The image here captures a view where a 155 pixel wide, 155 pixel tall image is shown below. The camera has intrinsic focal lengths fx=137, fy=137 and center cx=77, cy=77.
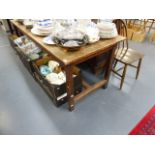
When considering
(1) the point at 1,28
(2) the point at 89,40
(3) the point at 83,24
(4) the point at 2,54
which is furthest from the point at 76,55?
(1) the point at 1,28

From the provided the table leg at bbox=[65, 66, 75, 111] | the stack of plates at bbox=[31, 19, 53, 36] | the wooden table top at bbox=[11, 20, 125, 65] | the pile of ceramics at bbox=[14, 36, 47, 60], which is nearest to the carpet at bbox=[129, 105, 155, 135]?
the table leg at bbox=[65, 66, 75, 111]

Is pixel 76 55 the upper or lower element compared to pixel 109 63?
upper

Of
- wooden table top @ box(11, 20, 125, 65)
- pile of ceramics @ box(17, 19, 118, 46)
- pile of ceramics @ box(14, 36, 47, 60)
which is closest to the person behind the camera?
wooden table top @ box(11, 20, 125, 65)

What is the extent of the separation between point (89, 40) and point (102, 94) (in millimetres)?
835

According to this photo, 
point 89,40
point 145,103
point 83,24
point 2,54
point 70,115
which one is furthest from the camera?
point 2,54

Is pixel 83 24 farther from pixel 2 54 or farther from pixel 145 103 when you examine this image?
pixel 2 54

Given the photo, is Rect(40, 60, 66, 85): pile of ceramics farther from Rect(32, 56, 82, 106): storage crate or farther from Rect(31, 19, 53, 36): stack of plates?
Rect(31, 19, 53, 36): stack of plates

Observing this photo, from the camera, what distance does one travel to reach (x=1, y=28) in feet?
13.4

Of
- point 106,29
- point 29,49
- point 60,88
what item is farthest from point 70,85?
point 29,49

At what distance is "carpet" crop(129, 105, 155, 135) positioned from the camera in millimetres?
1449

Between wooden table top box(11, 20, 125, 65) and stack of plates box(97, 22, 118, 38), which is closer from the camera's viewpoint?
wooden table top box(11, 20, 125, 65)

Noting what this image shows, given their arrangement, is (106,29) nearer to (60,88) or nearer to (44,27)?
(44,27)

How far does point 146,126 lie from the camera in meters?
1.50
